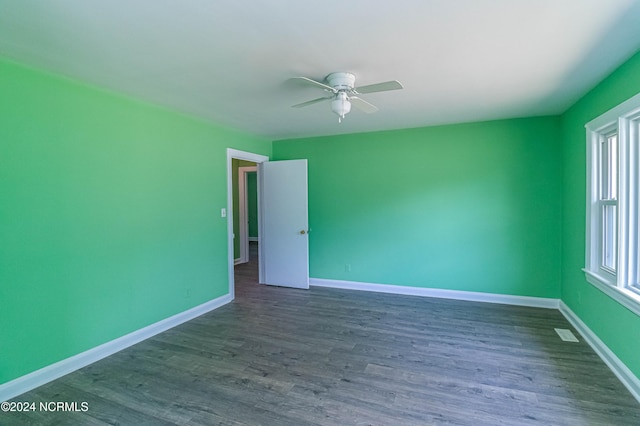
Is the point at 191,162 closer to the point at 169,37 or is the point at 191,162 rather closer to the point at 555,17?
the point at 169,37

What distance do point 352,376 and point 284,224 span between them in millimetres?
2992

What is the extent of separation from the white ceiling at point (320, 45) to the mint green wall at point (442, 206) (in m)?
1.05

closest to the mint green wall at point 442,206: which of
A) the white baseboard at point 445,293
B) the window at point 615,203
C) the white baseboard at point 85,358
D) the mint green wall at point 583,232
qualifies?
the white baseboard at point 445,293

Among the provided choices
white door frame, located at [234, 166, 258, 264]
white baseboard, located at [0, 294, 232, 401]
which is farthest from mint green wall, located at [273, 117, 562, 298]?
white door frame, located at [234, 166, 258, 264]

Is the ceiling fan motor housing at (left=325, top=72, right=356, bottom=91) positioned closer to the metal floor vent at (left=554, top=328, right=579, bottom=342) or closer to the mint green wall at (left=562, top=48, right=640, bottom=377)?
the mint green wall at (left=562, top=48, right=640, bottom=377)

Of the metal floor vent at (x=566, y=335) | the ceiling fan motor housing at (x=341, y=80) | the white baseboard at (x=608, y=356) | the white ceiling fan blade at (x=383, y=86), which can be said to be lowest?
the metal floor vent at (x=566, y=335)

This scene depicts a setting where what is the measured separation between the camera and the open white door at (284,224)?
502 cm

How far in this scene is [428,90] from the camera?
2.94 metres

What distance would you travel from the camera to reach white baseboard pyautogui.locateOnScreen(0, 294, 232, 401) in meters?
2.28

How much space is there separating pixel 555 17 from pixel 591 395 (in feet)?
8.14

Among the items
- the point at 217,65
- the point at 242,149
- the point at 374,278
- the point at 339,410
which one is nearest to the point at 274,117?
the point at 242,149

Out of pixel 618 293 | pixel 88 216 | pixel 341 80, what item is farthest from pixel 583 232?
pixel 88 216

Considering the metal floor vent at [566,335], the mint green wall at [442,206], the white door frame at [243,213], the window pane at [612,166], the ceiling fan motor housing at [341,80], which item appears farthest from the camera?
the white door frame at [243,213]

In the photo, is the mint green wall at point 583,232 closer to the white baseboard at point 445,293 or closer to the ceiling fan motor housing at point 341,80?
the white baseboard at point 445,293
